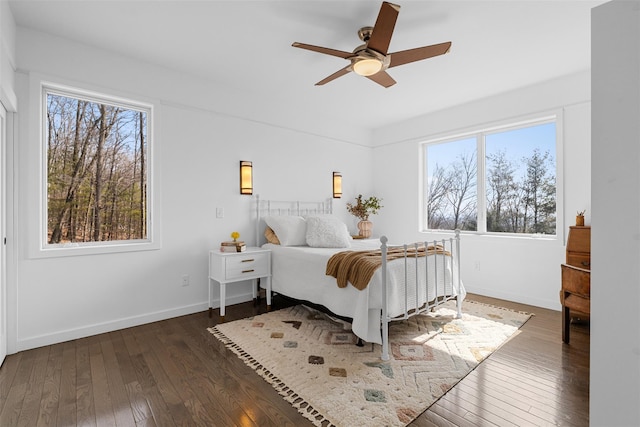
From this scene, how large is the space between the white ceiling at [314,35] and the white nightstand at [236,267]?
2.01m

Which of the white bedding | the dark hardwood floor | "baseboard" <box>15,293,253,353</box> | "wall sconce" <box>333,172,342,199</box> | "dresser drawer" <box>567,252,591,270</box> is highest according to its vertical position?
"wall sconce" <box>333,172,342,199</box>

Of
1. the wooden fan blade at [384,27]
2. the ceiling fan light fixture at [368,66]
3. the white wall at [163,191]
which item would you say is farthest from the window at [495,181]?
the wooden fan blade at [384,27]

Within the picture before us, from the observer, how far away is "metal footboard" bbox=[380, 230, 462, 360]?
2.43 m

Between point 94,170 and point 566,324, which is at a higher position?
point 94,170

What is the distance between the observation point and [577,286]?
262cm

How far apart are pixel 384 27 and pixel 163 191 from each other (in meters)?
2.64

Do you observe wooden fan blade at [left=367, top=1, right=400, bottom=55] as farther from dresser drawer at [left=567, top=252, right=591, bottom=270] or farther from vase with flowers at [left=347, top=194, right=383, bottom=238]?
vase with flowers at [left=347, top=194, right=383, bottom=238]

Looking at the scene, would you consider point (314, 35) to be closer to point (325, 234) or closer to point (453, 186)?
point (325, 234)

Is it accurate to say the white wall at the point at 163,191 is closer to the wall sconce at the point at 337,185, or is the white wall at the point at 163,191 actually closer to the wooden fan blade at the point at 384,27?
the wall sconce at the point at 337,185

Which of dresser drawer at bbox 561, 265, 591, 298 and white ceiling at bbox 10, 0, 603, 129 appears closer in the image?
white ceiling at bbox 10, 0, 603, 129

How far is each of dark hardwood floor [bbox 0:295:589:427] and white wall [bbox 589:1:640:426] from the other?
1135mm

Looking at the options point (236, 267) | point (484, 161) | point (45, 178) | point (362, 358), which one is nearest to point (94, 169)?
point (45, 178)

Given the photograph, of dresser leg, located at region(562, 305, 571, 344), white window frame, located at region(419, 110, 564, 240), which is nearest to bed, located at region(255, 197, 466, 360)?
dresser leg, located at region(562, 305, 571, 344)

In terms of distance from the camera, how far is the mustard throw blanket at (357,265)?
2506 millimetres
